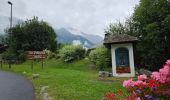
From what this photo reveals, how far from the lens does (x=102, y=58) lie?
22062 mm

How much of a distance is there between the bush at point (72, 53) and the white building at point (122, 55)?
893 centimetres

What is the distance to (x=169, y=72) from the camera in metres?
4.31

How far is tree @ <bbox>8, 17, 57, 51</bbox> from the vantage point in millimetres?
33934

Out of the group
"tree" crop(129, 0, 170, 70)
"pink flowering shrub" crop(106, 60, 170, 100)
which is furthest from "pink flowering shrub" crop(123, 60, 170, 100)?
"tree" crop(129, 0, 170, 70)

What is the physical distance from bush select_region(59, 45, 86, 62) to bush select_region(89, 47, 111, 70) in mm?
4077

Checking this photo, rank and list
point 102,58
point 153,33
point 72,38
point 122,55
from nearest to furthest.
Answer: point 122,55, point 153,33, point 102,58, point 72,38

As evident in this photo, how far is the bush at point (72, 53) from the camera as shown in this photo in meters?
26.8

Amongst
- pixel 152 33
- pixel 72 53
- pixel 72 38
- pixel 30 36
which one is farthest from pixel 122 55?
pixel 72 38

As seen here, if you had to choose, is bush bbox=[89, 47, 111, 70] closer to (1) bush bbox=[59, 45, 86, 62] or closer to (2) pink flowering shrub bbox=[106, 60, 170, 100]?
(1) bush bbox=[59, 45, 86, 62]

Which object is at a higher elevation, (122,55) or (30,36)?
(30,36)

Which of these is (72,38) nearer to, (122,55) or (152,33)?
(152,33)

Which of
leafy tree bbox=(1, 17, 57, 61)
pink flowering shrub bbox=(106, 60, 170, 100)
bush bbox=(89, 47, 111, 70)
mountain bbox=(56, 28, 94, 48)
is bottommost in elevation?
pink flowering shrub bbox=(106, 60, 170, 100)

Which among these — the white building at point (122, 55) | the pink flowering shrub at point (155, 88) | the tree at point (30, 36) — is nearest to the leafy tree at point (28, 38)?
the tree at point (30, 36)

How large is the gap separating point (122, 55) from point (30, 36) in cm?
1890
